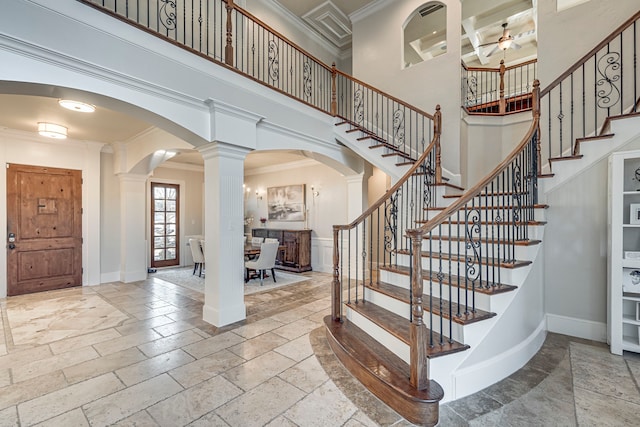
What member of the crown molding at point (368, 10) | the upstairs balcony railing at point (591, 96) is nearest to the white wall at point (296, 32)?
the crown molding at point (368, 10)

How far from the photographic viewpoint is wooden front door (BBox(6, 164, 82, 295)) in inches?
198

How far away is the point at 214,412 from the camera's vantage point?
2.01 meters

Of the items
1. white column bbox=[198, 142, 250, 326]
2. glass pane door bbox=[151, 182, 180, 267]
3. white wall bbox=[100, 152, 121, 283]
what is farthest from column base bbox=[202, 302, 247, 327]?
glass pane door bbox=[151, 182, 180, 267]

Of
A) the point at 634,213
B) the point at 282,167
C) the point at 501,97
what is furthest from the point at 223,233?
the point at 501,97

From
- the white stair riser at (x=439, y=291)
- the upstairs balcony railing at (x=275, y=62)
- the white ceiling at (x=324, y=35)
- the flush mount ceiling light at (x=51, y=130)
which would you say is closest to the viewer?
the white stair riser at (x=439, y=291)

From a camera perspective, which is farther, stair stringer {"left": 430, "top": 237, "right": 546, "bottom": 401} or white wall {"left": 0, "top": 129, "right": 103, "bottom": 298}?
white wall {"left": 0, "top": 129, "right": 103, "bottom": 298}

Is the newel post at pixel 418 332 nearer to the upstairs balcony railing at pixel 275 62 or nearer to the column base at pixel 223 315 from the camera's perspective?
the column base at pixel 223 315

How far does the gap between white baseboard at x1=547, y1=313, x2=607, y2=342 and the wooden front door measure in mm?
7923

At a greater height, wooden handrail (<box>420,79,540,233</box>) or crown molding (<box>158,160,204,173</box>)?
crown molding (<box>158,160,204,173</box>)

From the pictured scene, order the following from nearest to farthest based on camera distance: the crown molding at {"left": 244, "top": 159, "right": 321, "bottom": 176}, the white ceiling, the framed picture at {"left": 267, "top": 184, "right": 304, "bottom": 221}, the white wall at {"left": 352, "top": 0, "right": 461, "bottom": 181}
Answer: the white ceiling < the white wall at {"left": 352, "top": 0, "right": 461, "bottom": 181} < the crown molding at {"left": 244, "top": 159, "right": 321, "bottom": 176} < the framed picture at {"left": 267, "top": 184, "right": 304, "bottom": 221}

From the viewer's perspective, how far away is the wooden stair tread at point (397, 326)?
6.77 feet

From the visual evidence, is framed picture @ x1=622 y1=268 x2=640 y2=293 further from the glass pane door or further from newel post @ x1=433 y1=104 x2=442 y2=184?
the glass pane door

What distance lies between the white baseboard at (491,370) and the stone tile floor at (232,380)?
6 centimetres

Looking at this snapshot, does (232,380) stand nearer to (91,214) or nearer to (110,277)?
(110,277)
